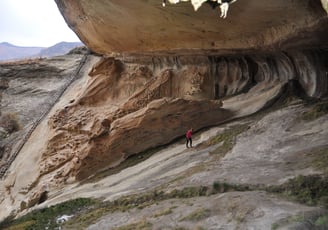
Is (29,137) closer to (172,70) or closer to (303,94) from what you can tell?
(172,70)

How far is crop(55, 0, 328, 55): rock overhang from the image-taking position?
1077cm

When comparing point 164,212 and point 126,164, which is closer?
point 164,212

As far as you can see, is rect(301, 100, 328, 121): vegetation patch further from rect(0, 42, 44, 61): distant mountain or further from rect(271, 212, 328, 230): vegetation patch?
rect(0, 42, 44, 61): distant mountain

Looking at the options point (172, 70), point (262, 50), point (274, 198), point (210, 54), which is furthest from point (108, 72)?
point (274, 198)

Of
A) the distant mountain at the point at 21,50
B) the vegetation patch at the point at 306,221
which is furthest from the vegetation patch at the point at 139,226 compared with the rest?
the distant mountain at the point at 21,50

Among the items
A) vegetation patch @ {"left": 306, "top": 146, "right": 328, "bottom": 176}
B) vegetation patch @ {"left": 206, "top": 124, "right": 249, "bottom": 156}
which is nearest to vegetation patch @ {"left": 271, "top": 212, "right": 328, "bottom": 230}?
vegetation patch @ {"left": 306, "top": 146, "right": 328, "bottom": 176}

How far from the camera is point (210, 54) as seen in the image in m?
16.5

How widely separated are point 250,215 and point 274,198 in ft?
2.42

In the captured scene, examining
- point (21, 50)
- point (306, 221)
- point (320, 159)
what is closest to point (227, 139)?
point (320, 159)

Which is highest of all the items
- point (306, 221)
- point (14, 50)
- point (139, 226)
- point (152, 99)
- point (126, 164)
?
point (14, 50)

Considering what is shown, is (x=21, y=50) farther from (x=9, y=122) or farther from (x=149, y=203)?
(x=149, y=203)

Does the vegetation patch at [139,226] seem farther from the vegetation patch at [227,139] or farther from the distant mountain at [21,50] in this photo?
the distant mountain at [21,50]

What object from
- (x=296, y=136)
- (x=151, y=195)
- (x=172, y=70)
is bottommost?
(x=151, y=195)

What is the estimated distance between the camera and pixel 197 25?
13.5m
